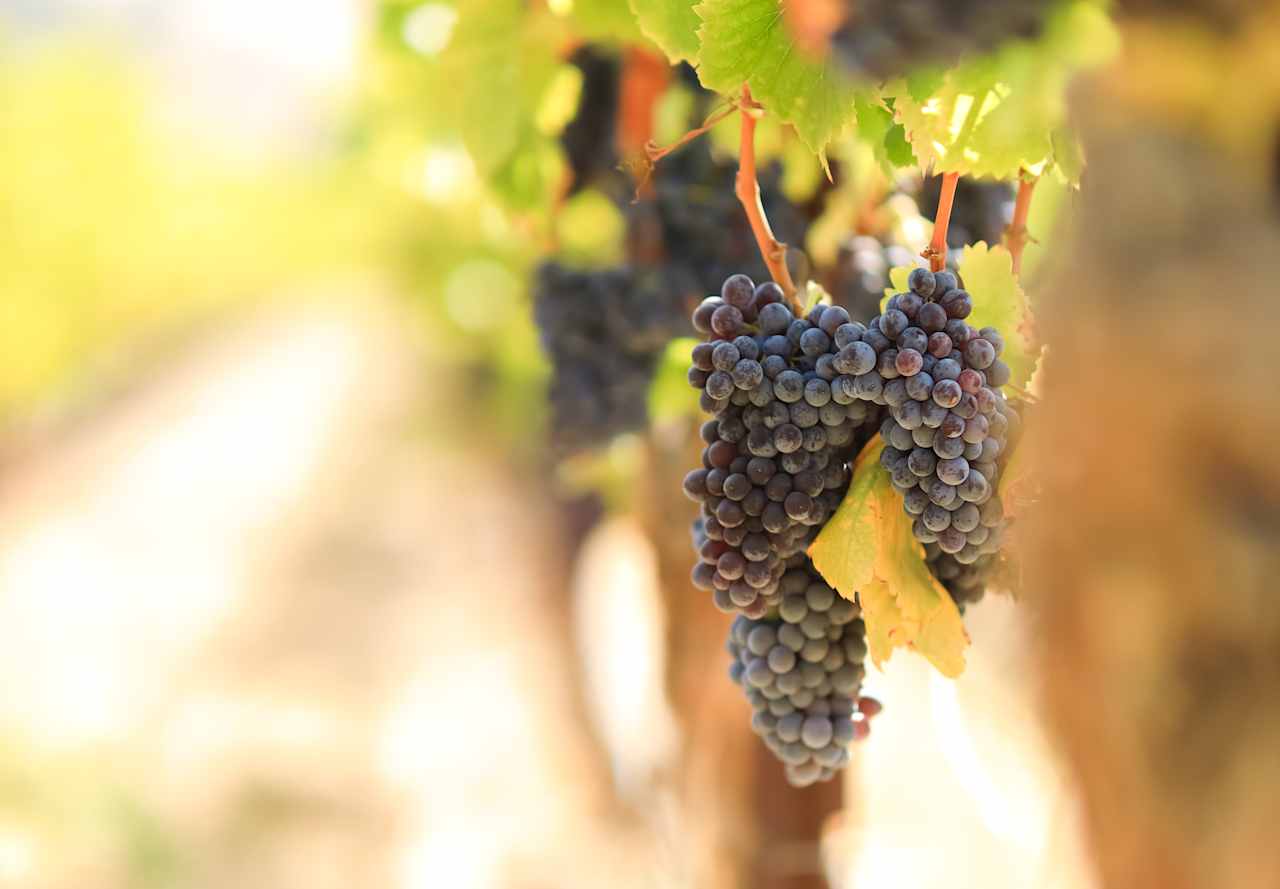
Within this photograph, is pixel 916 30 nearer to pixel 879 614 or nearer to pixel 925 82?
pixel 925 82

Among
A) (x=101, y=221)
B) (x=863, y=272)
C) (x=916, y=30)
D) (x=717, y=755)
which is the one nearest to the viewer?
(x=916, y=30)

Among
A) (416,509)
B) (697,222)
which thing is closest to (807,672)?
(697,222)

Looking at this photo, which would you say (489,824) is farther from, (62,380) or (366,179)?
(62,380)

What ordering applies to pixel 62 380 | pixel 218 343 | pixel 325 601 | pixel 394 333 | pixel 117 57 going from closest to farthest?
pixel 325 601 < pixel 62 380 < pixel 117 57 < pixel 394 333 < pixel 218 343

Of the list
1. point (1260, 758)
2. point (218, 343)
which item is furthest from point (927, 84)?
point (218, 343)

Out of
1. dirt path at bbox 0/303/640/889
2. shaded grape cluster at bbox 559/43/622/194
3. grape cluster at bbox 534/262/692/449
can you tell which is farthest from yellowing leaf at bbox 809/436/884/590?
dirt path at bbox 0/303/640/889

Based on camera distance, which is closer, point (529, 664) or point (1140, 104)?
point (1140, 104)

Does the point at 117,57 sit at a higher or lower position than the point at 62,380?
higher
